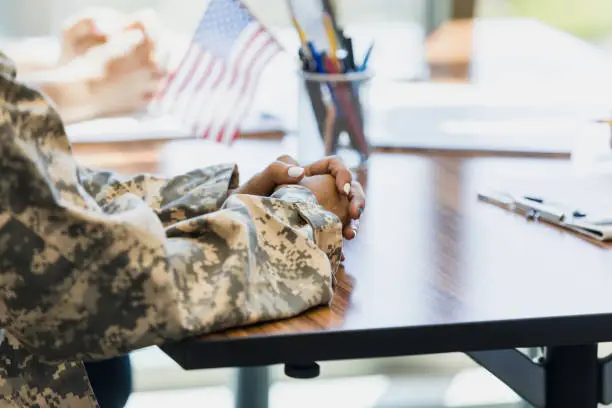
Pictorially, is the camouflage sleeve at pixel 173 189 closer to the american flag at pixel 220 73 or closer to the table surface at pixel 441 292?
the table surface at pixel 441 292

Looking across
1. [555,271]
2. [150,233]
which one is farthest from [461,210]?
[150,233]

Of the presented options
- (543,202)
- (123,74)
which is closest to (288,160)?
(543,202)

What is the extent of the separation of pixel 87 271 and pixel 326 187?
19.0 inches

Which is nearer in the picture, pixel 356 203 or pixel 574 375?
pixel 574 375

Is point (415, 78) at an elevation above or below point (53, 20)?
below

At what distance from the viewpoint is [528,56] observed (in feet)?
7.79

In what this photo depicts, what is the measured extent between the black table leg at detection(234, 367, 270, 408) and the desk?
1.56ft

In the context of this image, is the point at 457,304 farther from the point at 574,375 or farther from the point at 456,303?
the point at 574,375

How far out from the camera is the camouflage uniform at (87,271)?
978 millimetres

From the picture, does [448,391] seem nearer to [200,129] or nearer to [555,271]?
[200,129]

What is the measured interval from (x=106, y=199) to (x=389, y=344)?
507 millimetres

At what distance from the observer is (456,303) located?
1138mm

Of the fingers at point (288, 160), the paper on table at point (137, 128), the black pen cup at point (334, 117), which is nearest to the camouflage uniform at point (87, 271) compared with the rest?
the fingers at point (288, 160)

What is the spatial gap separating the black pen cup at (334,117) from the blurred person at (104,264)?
707 millimetres
